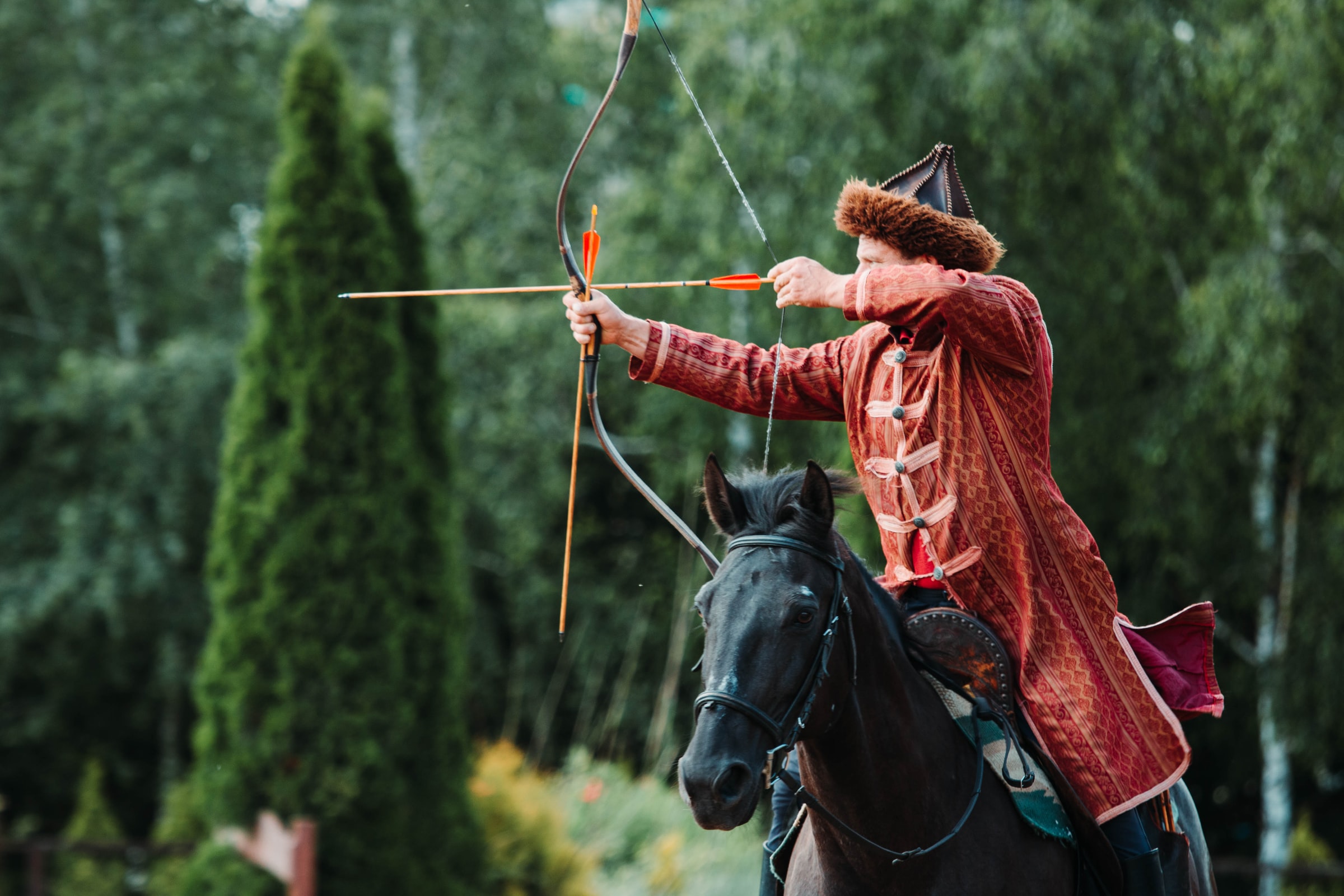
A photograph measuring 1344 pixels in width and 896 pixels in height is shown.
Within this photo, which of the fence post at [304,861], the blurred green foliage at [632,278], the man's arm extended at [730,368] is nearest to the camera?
the man's arm extended at [730,368]

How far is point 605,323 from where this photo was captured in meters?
2.70

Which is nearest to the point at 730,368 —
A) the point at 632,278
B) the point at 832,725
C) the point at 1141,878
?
the point at 832,725

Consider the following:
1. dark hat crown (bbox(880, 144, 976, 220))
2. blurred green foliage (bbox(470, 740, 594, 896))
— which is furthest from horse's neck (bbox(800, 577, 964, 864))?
blurred green foliage (bbox(470, 740, 594, 896))

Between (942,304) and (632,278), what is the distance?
372 inches

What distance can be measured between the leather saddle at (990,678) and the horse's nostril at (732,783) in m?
Answer: 0.72

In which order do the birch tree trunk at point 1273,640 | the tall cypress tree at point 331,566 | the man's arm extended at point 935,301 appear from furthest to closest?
the birch tree trunk at point 1273,640 < the tall cypress tree at point 331,566 < the man's arm extended at point 935,301

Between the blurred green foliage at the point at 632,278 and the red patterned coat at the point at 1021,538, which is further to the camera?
the blurred green foliage at the point at 632,278

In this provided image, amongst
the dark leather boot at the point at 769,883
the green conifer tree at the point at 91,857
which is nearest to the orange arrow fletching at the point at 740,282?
the dark leather boot at the point at 769,883

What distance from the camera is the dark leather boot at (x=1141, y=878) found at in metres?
2.55

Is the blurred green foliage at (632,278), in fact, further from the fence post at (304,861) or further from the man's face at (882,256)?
the man's face at (882,256)

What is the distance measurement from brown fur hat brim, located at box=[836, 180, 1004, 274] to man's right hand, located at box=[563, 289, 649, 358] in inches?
19.6

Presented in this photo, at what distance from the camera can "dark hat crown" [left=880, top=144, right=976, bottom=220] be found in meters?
2.71

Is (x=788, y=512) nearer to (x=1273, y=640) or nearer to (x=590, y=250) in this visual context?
(x=590, y=250)

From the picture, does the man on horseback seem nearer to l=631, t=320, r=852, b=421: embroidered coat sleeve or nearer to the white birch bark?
l=631, t=320, r=852, b=421: embroidered coat sleeve
